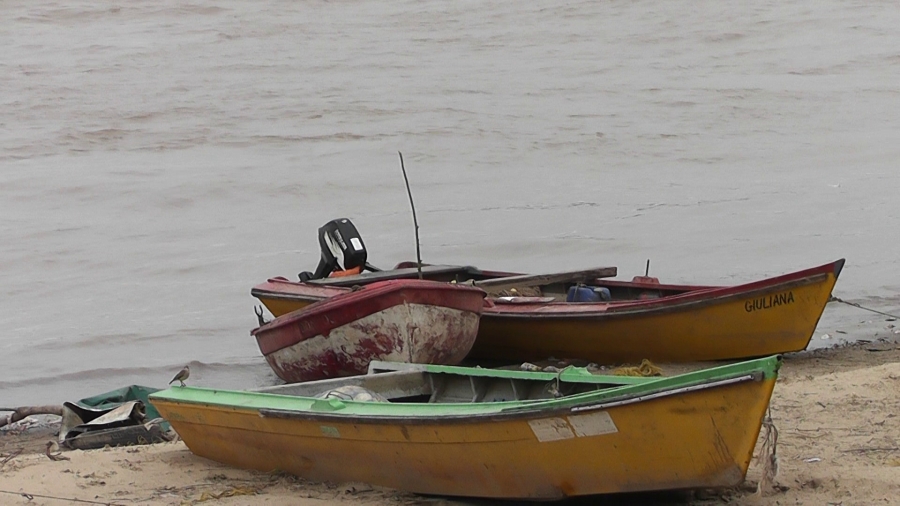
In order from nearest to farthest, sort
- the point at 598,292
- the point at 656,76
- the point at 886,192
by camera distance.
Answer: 1. the point at 598,292
2. the point at 886,192
3. the point at 656,76

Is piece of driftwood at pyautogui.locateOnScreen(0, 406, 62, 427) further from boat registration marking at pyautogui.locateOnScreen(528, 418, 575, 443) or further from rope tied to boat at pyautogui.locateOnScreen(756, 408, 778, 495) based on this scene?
rope tied to boat at pyautogui.locateOnScreen(756, 408, 778, 495)

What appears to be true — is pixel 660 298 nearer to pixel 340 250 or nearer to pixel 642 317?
pixel 642 317

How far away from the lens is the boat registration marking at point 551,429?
507 cm

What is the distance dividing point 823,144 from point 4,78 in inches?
703

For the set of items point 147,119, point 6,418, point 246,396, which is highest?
point 147,119

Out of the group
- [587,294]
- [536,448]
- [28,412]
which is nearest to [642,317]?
[587,294]

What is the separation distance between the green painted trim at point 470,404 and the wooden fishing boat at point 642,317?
2712 millimetres

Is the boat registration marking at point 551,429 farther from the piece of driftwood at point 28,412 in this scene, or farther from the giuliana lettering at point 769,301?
the piece of driftwood at point 28,412

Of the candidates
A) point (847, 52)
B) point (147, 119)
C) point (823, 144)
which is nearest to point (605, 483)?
point (823, 144)

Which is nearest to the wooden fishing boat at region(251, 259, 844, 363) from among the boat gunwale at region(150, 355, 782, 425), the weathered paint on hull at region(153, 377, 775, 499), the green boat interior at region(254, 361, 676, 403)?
the green boat interior at region(254, 361, 676, 403)

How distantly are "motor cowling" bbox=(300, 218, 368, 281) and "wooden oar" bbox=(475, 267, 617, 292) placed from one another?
3.64 ft

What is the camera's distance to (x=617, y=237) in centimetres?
1534

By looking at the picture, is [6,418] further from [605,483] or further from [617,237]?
[617,237]

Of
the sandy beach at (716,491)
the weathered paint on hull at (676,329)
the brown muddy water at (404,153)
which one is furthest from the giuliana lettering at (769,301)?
the brown muddy water at (404,153)
